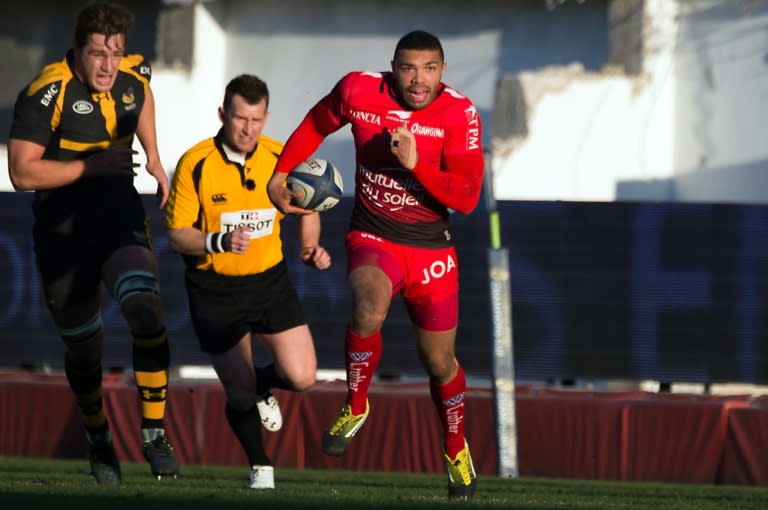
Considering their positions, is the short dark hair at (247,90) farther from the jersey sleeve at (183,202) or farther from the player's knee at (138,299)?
the player's knee at (138,299)

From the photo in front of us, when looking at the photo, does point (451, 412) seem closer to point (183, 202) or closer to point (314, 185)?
point (314, 185)

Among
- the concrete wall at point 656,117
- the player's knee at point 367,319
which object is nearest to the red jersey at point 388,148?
the player's knee at point 367,319

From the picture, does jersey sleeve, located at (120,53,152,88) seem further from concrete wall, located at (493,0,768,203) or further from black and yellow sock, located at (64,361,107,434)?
concrete wall, located at (493,0,768,203)

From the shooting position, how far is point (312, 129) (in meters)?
8.86

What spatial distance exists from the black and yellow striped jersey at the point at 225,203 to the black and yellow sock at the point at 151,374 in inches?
32.9

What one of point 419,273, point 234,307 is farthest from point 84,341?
point 419,273

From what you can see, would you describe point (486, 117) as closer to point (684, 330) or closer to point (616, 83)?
point (616, 83)

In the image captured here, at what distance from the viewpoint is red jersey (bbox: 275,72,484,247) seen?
8.64 metres

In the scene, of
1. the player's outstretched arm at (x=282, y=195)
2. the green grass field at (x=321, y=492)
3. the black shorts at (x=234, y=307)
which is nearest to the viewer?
the green grass field at (x=321, y=492)

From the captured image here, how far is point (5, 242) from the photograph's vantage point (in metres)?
15.0

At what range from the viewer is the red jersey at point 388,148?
8641mm

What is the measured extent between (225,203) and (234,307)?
65 centimetres

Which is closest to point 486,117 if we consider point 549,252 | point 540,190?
point 540,190

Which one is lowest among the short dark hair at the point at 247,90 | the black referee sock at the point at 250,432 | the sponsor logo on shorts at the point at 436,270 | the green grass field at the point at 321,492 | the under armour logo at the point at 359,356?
the green grass field at the point at 321,492
